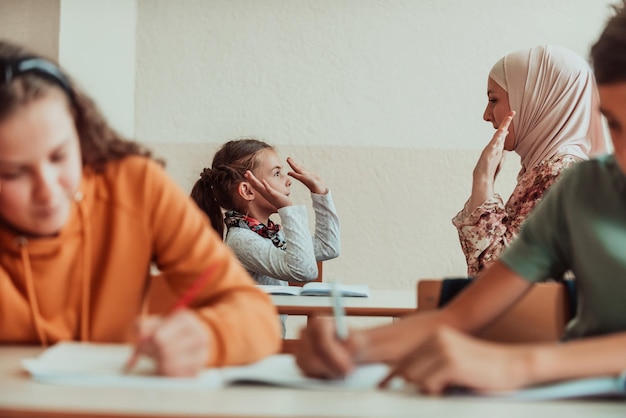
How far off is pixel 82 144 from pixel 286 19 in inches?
124

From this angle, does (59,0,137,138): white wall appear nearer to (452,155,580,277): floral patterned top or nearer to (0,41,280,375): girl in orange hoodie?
(452,155,580,277): floral patterned top


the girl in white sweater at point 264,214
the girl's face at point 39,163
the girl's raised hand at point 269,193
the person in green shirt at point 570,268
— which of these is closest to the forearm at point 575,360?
the person in green shirt at point 570,268

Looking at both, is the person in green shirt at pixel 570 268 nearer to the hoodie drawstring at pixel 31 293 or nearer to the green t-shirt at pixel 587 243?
the green t-shirt at pixel 587 243

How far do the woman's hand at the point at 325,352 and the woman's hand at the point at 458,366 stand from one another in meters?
0.08

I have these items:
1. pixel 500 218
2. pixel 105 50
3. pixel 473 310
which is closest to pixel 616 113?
pixel 473 310

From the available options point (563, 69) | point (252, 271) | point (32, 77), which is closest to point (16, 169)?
point (32, 77)

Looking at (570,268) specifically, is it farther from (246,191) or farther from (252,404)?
(246,191)

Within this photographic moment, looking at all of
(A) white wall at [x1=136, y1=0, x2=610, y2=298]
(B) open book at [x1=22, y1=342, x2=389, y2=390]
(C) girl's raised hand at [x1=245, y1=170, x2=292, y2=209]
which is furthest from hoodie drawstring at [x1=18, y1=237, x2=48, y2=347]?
(A) white wall at [x1=136, y1=0, x2=610, y2=298]

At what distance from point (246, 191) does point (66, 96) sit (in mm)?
1940

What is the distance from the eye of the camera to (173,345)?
88 centimetres

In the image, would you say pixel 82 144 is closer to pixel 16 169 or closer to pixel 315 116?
pixel 16 169

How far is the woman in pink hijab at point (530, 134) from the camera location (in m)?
2.49

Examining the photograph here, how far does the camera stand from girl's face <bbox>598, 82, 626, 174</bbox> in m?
1.05

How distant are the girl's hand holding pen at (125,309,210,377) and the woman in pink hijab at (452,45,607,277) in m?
1.64
